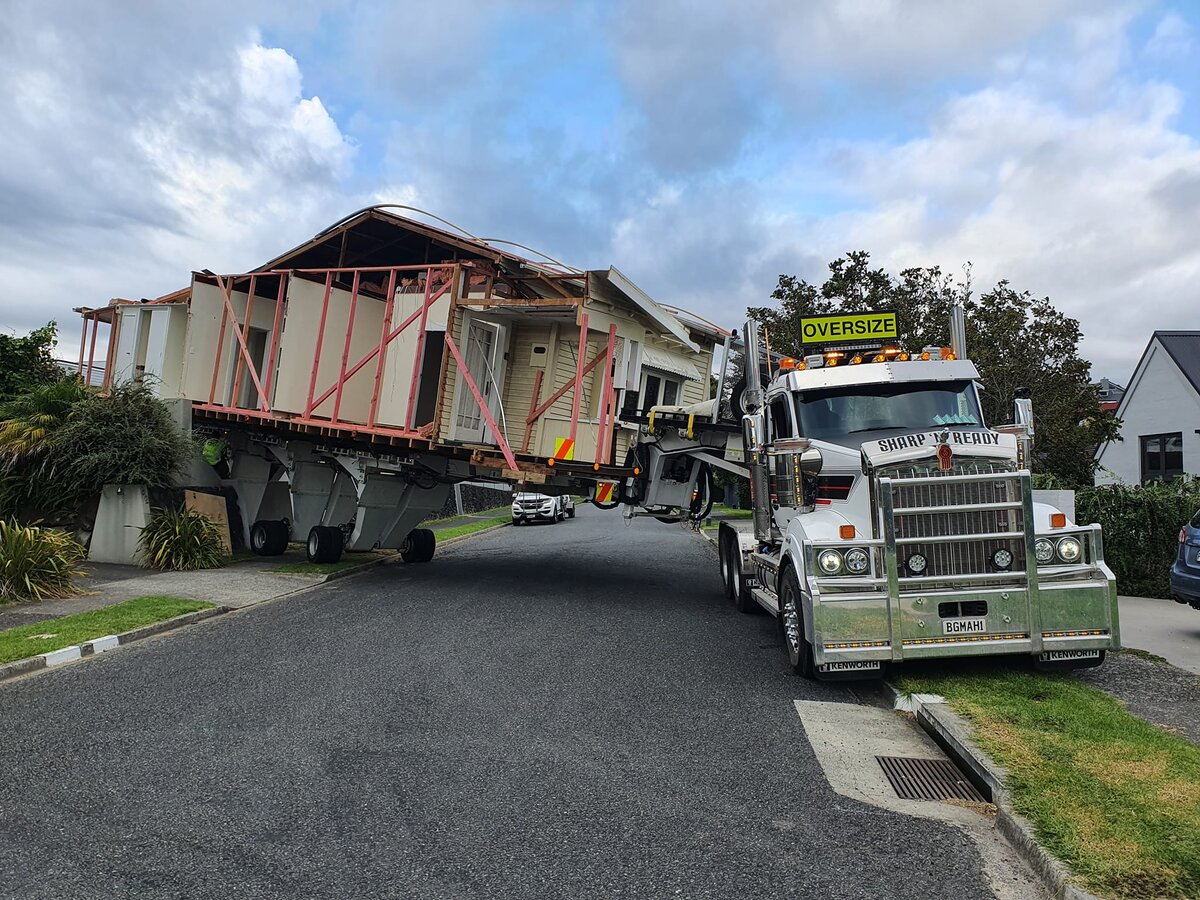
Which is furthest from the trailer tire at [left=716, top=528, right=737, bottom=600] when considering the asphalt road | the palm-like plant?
the palm-like plant

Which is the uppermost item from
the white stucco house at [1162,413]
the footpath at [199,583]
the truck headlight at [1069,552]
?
the white stucco house at [1162,413]

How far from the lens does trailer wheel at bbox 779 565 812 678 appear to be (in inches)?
291

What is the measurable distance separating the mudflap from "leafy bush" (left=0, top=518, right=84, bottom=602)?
37.9ft

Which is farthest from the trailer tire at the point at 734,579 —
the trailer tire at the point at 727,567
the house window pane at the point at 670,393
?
the house window pane at the point at 670,393

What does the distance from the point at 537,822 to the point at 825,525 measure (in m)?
3.76

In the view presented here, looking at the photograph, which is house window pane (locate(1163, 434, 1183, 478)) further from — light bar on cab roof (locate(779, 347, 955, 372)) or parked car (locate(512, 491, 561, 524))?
parked car (locate(512, 491, 561, 524))

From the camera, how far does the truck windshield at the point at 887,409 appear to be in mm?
8391

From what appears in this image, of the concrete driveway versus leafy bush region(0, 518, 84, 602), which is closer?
the concrete driveway

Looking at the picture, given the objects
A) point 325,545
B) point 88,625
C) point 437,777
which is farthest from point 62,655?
point 325,545

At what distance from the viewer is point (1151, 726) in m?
5.77

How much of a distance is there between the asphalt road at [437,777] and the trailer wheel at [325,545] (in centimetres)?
648

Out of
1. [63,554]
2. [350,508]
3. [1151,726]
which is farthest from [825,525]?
[350,508]

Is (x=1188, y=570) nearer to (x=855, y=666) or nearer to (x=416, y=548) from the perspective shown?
(x=855, y=666)

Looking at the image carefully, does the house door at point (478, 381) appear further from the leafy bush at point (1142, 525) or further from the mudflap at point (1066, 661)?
the leafy bush at point (1142, 525)
